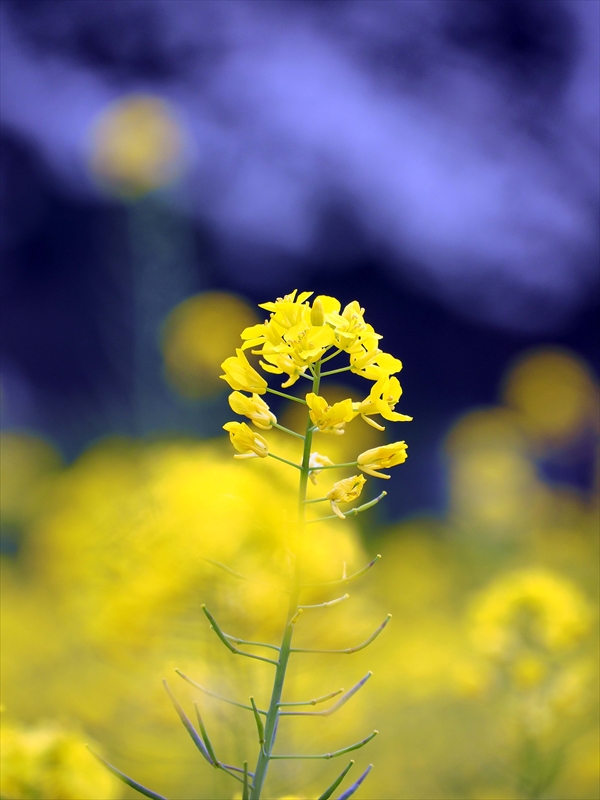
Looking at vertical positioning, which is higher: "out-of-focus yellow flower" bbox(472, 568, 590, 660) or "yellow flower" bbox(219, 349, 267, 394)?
"out-of-focus yellow flower" bbox(472, 568, 590, 660)

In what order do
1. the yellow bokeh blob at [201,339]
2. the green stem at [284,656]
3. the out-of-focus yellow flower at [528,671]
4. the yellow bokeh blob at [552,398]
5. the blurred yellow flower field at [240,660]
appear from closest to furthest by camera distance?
the green stem at [284,656] < the blurred yellow flower field at [240,660] < the out-of-focus yellow flower at [528,671] < the yellow bokeh blob at [201,339] < the yellow bokeh blob at [552,398]

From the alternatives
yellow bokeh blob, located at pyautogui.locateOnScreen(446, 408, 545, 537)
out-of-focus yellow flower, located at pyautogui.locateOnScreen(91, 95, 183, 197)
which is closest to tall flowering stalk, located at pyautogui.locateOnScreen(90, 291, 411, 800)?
out-of-focus yellow flower, located at pyautogui.locateOnScreen(91, 95, 183, 197)

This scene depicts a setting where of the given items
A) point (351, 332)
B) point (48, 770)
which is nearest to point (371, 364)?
point (351, 332)

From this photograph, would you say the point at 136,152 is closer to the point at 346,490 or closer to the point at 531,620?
the point at 531,620

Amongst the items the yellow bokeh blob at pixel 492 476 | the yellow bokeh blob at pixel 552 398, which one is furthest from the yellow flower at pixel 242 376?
the yellow bokeh blob at pixel 552 398

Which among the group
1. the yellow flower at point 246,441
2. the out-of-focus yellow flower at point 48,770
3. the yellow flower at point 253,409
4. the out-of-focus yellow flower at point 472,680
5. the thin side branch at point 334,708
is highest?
the out-of-focus yellow flower at point 472,680

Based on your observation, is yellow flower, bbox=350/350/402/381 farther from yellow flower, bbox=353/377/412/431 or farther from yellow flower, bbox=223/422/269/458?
yellow flower, bbox=223/422/269/458

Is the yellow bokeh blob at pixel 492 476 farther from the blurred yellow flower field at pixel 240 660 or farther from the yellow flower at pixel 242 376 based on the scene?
the yellow flower at pixel 242 376
